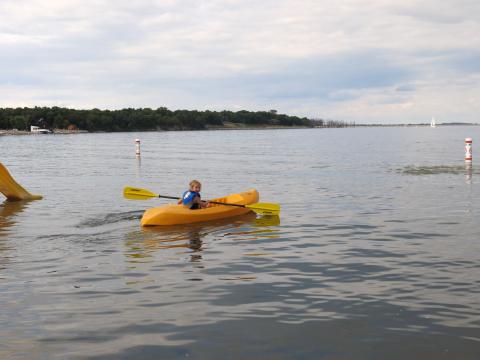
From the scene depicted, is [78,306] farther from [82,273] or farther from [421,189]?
[421,189]

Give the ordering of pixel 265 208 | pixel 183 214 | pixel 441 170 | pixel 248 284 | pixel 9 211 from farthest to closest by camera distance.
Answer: pixel 441 170
pixel 9 211
pixel 265 208
pixel 183 214
pixel 248 284

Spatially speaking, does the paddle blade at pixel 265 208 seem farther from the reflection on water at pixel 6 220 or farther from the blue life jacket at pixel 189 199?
the reflection on water at pixel 6 220

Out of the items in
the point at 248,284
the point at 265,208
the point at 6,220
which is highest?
the point at 265,208

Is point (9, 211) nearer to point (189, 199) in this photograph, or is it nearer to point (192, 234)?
point (189, 199)

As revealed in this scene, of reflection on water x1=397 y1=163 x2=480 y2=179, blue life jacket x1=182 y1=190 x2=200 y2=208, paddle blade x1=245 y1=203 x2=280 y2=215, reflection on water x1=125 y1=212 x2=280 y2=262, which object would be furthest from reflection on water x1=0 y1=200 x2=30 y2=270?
reflection on water x1=397 y1=163 x2=480 y2=179

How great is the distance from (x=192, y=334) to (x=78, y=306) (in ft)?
6.44

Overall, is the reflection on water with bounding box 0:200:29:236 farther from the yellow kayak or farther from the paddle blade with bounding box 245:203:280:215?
the paddle blade with bounding box 245:203:280:215

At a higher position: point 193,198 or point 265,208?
point 193,198

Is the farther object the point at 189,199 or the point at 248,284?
the point at 189,199

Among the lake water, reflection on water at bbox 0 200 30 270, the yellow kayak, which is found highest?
the yellow kayak

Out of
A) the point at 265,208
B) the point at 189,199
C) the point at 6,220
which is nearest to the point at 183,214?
the point at 189,199

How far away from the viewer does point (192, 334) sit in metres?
6.46

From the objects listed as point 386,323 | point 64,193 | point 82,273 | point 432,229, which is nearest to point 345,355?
point 386,323

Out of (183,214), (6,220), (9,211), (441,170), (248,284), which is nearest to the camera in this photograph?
(248,284)
